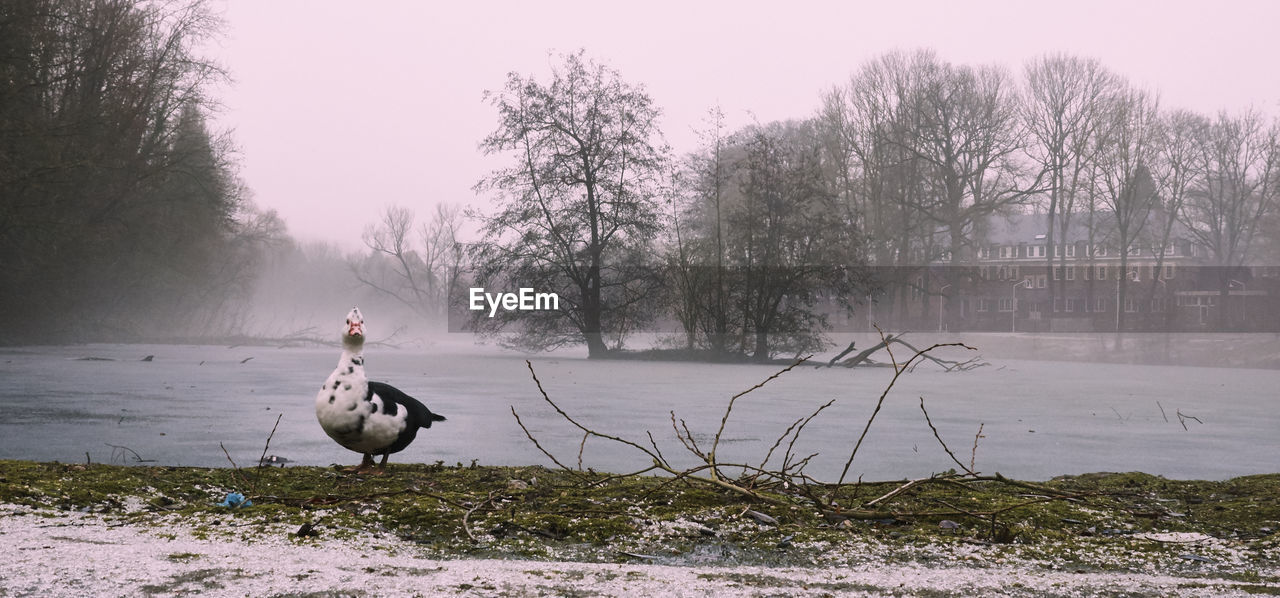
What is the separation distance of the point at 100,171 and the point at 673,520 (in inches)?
989

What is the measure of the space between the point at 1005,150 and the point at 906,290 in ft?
21.1

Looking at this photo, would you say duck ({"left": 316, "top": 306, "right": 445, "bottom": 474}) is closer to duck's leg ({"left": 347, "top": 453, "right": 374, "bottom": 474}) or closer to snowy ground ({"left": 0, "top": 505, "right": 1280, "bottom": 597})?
duck's leg ({"left": 347, "top": 453, "right": 374, "bottom": 474})

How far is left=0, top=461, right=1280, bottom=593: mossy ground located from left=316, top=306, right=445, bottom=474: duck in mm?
223

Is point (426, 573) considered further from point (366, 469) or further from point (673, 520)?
point (366, 469)

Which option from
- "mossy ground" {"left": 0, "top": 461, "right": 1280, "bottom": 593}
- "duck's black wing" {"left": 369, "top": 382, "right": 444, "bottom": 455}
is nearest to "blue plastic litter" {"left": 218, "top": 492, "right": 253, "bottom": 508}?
"mossy ground" {"left": 0, "top": 461, "right": 1280, "bottom": 593}

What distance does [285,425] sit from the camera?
31.5ft

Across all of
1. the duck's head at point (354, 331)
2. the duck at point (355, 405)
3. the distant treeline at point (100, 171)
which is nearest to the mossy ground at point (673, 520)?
the duck at point (355, 405)

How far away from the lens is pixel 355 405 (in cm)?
464

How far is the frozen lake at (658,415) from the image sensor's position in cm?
786

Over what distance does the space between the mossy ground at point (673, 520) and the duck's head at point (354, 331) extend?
67 cm

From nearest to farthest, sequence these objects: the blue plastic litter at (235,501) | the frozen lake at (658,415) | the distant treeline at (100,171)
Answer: the blue plastic litter at (235,501) < the frozen lake at (658,415) < the distant treeline at (100,171)

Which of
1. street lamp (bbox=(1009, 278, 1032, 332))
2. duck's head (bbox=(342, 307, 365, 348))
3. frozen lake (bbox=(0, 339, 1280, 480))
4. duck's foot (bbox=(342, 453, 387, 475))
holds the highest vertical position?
street lamp (bbox=(1009, 278, 1032, 332))

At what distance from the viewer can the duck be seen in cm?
464

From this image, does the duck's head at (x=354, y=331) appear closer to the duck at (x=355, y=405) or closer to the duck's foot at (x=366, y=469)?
the duck at (x=355, y=405)
